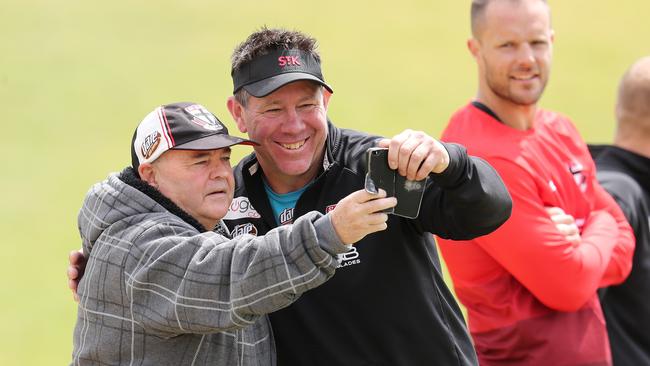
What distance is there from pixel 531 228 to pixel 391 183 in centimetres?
136

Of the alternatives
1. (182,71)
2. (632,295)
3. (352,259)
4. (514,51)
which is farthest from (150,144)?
(182,71)

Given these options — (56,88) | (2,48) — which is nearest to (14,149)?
(56,88)

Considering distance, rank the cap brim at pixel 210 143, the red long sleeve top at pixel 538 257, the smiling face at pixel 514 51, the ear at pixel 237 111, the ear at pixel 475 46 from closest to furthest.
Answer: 1. the cap brim at pixel 210 143
2. the ear at pixel 237 111
3. the red long sleeve top at pixel 538 257
4. the smiling face at pixel 514 51
5. the ear at pixel 475 46

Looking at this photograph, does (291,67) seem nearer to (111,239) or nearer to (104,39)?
(111,239)

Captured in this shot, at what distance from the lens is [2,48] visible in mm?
10797

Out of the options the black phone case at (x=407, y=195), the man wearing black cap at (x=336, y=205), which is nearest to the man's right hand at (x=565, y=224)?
the man wearing black cap at (x=336, y=205)

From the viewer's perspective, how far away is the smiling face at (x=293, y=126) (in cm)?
330

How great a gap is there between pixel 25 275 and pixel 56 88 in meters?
3.07

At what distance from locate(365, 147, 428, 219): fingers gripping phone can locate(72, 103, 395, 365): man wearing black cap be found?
36mm

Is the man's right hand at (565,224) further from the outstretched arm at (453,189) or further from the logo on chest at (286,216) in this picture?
the logo on chest at (286,216)

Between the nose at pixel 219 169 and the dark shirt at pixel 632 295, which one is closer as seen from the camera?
the nose at pixel 219 169

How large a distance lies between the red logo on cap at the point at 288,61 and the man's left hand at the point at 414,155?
26.8 inches

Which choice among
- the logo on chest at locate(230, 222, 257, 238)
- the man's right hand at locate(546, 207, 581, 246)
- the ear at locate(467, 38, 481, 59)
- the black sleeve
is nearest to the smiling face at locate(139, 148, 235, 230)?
the logo on chest at locate(230, 222, 257, 238)

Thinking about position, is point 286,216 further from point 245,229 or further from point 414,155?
point 414,155
